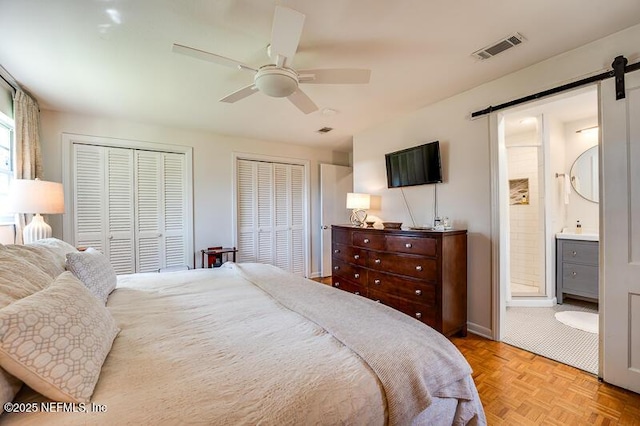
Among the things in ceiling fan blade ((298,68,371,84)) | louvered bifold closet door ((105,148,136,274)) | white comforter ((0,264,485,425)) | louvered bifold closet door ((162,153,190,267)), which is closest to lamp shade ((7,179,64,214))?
louvered bifold closet door ((105,148,136,274))

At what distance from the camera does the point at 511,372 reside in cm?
206

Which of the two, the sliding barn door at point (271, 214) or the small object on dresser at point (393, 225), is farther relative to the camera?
the sliding barn door at point (271, 214)

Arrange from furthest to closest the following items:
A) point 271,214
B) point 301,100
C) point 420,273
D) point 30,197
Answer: point 271,214 < point 420,273 < point 30,197 < point 301,100

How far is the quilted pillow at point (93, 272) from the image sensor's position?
1.58m

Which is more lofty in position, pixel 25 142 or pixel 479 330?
pixel 25 142

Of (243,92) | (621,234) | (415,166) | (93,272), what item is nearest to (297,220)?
(415,166)

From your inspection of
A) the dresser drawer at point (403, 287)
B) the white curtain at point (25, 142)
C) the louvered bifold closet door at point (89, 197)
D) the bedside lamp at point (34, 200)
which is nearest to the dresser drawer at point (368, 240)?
the dresser drawer at point (403, 287)

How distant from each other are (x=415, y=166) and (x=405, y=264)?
122 centimetres

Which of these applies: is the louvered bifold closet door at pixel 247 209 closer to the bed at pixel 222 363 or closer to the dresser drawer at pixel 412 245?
the dresser drawer at pixel 412 245

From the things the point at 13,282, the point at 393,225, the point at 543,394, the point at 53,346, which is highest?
the point at 393,225

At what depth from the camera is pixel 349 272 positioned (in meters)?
3.41

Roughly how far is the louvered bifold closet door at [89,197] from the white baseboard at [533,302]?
5417 mm

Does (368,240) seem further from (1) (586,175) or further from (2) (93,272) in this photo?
(1) (586,175)

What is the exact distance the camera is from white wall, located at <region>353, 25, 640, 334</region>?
2.05 meters
